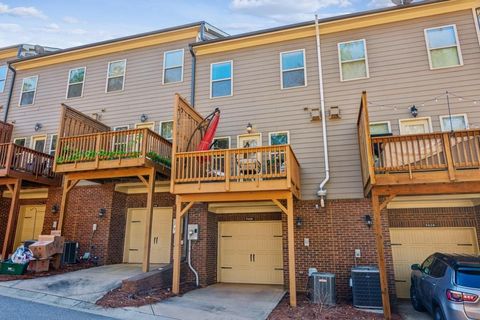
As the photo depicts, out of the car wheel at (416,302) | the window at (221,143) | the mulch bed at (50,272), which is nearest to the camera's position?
the car wheel at (416,302)

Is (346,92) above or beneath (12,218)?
above

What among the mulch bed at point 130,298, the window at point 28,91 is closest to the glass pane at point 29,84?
the window at point 28,91

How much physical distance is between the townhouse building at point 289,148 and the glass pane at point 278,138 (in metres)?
0.04

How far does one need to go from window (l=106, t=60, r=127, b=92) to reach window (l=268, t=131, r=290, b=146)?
663 cm

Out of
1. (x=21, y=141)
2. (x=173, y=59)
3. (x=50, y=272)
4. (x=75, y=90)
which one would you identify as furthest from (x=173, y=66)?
(x=50, y=272)

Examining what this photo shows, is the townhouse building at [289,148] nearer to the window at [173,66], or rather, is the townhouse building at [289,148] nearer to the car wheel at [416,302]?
the window at [173,66]

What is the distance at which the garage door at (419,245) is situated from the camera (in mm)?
9266

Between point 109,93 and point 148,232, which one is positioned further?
point 109,93

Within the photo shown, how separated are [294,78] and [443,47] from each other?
4709 mm

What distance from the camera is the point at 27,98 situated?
45.6ft

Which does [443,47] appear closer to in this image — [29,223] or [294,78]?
[294,78]

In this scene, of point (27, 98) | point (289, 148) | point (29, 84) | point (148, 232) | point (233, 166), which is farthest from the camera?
point (29, 84)

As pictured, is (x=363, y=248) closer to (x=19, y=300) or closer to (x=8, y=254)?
(x=19, y=300)

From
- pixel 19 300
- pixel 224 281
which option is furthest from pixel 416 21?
pixel 19 300
